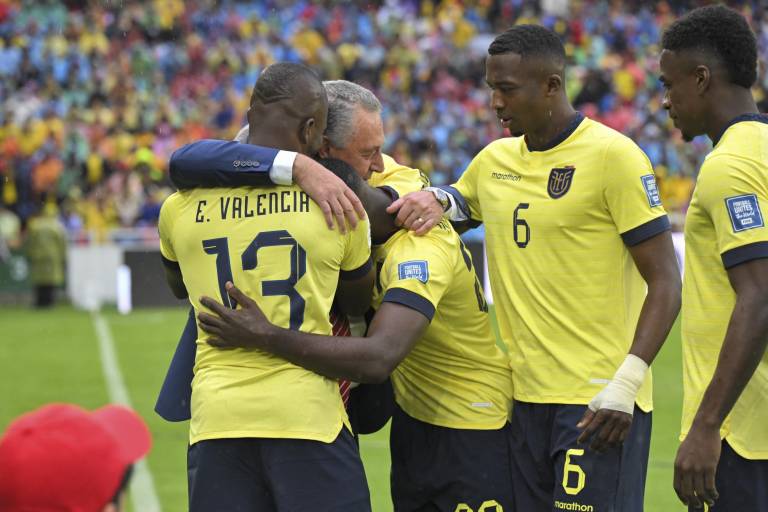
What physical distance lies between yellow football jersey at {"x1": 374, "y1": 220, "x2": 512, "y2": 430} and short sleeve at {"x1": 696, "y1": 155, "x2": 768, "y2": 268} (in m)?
0.95

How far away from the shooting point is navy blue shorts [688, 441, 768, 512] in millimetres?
3807

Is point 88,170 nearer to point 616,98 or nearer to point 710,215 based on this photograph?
point 616,98

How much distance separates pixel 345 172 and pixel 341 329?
53 centimetres

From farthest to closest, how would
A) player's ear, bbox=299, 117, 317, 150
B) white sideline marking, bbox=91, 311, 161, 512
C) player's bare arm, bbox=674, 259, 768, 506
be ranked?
white sideline marking, bbox=91, 311, 161, 512 < player's ear, bbox=299, 117, 317, 150 < player's bare arm, bbox=674, 259, 768, 506

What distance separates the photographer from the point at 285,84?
3934mm

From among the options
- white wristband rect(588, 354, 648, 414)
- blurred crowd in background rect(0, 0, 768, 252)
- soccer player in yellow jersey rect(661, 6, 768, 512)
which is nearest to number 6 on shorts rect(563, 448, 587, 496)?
white wristband rect(588, 354, 648, 414)

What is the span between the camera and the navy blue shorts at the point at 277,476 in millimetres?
3771

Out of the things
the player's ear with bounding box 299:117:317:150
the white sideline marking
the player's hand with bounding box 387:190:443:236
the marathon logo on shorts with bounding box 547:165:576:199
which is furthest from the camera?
the white sideline marking

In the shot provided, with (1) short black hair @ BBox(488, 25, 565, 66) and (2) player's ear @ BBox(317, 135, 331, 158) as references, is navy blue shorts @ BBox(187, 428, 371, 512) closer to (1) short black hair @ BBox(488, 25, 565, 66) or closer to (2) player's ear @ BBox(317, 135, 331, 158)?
(2) player's ear @ BBox(317, 135, 331, 158)

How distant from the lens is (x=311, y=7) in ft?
98.1

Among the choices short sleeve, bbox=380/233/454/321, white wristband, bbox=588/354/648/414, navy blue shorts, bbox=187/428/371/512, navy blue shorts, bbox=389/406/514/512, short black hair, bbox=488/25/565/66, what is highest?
short black hair, bbox=488/25/565/66

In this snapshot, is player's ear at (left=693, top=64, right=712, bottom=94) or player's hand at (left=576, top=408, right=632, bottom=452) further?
player's hand at (left=576, top=408, right=632, bottom=452)

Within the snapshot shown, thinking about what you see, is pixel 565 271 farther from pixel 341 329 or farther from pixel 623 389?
pixel 341 329

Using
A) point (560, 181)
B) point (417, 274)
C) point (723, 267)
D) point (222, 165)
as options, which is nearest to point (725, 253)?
point (723, 267)
